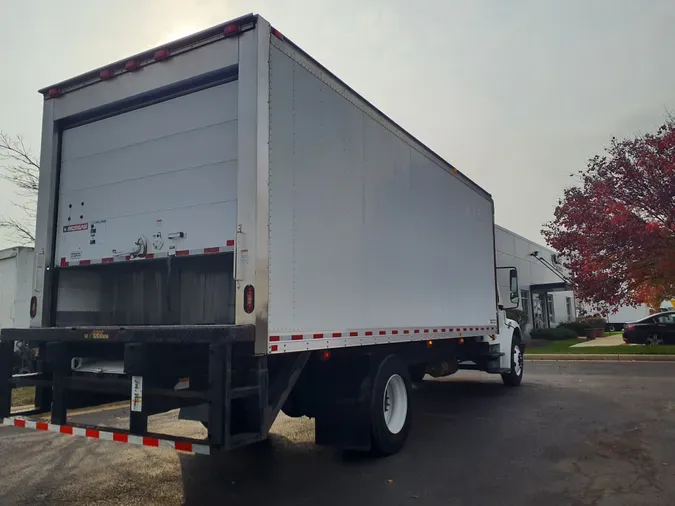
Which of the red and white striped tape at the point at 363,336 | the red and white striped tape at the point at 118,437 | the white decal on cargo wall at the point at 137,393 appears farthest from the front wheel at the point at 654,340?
the white decal on cargo wall at the point at 137,393

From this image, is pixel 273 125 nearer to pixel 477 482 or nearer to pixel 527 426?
pixel 477 482

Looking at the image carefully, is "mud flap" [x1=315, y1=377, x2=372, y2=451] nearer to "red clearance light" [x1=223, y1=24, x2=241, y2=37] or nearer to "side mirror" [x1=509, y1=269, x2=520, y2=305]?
"red clearance light" [x1=223, y1=24, x2=241, y2=37]

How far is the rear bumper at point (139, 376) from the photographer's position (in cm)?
398

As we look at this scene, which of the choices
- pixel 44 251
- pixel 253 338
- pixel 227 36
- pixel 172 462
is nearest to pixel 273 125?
pixel 227 36

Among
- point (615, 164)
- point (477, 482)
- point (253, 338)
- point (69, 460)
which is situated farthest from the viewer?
point (615, 164)

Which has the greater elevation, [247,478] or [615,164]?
[615,164]

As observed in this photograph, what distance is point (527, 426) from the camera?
7.58 meters

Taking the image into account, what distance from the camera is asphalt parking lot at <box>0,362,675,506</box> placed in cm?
483

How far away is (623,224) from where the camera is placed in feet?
57.1

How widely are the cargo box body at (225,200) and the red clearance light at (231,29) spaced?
31 mm

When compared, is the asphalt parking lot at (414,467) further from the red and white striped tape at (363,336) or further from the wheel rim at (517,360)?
the wheel rim at (517,360)

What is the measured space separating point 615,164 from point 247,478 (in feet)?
56.4

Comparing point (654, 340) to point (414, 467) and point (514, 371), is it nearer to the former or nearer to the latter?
point (514, 371)

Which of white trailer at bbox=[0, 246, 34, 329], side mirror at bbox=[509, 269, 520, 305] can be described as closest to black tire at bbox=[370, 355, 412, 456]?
side mirror at bbox=[509, 269, 520, 305]
